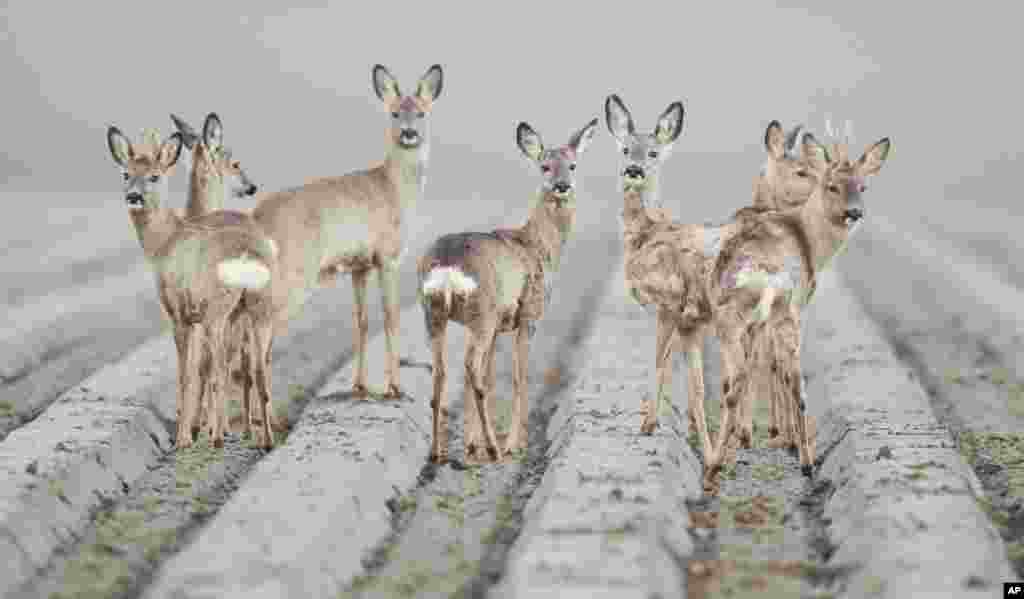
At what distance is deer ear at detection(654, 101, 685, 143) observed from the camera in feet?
39.3

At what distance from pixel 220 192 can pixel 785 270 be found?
4488mm

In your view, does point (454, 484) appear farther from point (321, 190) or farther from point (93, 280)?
point (93, 280)

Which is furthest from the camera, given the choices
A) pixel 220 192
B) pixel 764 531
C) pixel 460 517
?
pixel 220 192

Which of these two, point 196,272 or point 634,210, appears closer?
point 196,272

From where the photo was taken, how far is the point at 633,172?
11.6 meters

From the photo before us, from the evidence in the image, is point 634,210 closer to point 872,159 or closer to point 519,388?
point 519,388

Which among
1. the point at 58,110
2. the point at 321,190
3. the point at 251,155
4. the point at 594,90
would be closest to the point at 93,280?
the point at 321,190

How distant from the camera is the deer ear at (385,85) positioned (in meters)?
12.5

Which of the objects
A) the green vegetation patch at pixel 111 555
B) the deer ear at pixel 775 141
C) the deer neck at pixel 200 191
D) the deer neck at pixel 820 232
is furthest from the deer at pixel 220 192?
the deer ear at pixel 775 141

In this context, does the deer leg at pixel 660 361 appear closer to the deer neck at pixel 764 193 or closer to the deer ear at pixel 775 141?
the deer neck at pixel 764 193

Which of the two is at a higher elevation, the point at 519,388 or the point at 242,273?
the point at 242,273

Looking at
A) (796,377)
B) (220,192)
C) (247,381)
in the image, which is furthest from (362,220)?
(796,377)

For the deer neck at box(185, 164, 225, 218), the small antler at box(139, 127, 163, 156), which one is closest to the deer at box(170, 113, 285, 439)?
the deer neck at box(185, 164, 225, 218)

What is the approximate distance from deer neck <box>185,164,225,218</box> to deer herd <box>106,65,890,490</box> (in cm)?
1
